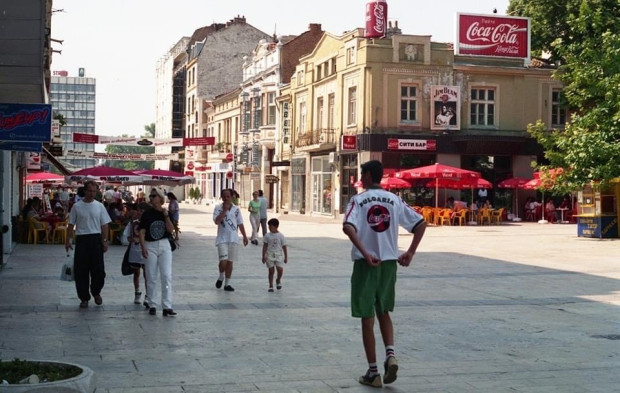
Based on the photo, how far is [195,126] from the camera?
88312 mm

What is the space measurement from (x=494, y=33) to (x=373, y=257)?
→ 4072 centimetres

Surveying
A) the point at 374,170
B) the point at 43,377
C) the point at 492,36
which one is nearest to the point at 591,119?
the point at 492,36

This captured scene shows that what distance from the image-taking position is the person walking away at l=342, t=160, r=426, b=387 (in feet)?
24.2

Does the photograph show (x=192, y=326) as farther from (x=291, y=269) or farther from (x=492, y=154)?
(x=492, y=154)

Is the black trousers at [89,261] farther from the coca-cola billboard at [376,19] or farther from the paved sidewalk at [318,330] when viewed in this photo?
the coca-cola billboard at [376,19]

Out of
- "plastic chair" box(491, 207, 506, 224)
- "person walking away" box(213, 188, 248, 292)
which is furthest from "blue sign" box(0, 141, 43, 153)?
"plastic chair" box(491, 207, 506, 224)

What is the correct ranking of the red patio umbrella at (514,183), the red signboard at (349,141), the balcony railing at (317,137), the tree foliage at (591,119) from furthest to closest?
the balcony railing at (317,137) → the red signboard at (349,141) → the red patio umbrella at (514,183) → the tree foliage at (591,119)

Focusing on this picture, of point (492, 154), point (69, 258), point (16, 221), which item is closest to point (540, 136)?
point (492, 154)

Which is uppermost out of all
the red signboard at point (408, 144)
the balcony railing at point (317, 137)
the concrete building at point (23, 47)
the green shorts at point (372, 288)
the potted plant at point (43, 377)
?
the balcony railing at point (317, 137)

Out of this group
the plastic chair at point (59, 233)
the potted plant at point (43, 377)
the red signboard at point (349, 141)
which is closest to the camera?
the potted plant at point (43, 377)

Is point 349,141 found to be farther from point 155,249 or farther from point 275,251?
point 155,249

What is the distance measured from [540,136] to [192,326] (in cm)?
2257

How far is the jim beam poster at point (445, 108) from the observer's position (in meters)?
44.4

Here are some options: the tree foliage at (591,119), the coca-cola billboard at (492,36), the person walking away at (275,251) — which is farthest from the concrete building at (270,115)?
the person walking away at (275,251)
